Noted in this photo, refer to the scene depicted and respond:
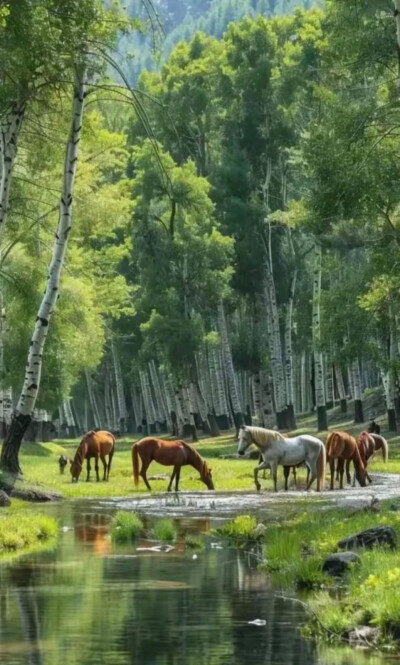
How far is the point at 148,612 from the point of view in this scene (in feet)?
44.5

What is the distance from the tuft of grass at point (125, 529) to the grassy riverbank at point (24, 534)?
99 centimetres

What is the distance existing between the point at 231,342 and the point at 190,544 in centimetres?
6151

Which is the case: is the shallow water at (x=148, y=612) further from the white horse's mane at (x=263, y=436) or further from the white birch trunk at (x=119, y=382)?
the white birch trunk at (x=119, y=382)

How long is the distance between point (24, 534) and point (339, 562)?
641cm

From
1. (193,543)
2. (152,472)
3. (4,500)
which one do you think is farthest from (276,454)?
(193,543)

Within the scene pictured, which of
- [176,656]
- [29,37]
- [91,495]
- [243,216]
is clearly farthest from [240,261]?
[176,656]

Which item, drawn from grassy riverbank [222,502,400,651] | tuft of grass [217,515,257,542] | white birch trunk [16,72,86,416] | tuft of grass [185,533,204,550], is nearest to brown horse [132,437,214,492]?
white birch trunk [16,72,86,416]

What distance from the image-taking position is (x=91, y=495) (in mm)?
33250

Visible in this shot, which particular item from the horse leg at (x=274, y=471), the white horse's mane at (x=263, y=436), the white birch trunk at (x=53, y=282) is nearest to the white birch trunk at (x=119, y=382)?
the white horse's mane at (x=263, y=436)

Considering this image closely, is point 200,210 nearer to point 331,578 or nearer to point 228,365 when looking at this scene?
point 228,365

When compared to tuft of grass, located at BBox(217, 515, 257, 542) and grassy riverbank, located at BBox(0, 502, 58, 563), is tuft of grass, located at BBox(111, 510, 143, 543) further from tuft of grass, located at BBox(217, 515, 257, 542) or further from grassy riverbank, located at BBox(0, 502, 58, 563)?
tuft of grass, located at BBox(217, 515, 257, 542)

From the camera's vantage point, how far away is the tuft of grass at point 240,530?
21.2 metres

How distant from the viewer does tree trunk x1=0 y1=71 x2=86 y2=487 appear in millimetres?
32000

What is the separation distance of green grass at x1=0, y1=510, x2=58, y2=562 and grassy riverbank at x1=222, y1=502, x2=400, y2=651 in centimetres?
291
